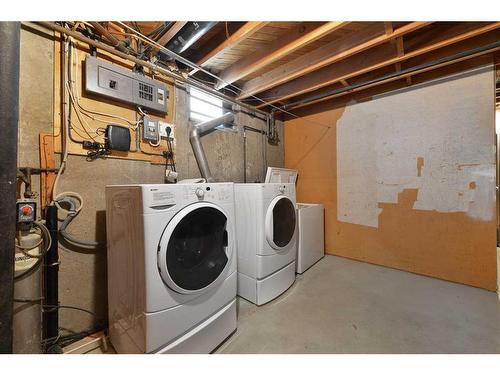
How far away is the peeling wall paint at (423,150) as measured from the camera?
196cm

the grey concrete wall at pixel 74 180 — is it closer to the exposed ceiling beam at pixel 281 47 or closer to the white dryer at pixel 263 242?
the white dryer at pixel 263 242

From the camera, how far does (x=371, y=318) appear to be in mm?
1537

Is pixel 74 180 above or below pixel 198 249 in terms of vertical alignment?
above

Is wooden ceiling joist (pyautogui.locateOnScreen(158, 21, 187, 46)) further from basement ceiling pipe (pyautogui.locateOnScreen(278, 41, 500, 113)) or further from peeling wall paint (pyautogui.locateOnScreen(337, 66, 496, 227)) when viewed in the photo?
peeling wall paint (pyautogui.locateOnScreen(337, 66, 496, 227))

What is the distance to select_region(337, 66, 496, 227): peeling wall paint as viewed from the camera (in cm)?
196

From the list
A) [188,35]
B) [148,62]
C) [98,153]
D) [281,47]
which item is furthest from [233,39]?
[98,153]

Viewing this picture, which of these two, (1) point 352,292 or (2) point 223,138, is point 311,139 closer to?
(2) point 223,138

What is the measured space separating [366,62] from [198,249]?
91.4 inches

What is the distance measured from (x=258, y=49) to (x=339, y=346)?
245cm

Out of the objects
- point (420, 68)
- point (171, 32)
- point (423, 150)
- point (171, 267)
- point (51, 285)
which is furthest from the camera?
point (423, 150)

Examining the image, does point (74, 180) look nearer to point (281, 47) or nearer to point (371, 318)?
point (281, 47)

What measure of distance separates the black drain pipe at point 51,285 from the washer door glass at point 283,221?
1533 mm

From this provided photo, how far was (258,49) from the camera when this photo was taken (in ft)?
6.33

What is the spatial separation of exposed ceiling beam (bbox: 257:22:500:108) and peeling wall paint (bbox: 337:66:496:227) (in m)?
0.53
